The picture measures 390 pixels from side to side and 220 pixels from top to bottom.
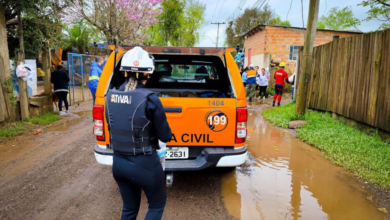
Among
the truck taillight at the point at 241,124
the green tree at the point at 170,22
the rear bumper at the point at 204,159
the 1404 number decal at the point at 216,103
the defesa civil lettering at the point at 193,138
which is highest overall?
the green tree at the point at 170,22

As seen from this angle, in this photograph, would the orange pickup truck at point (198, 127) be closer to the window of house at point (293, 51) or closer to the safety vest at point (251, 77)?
the safety vest at point (251, 77)

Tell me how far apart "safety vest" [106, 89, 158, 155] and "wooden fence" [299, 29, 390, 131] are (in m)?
5.35

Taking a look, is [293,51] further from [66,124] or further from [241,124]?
[241,124]

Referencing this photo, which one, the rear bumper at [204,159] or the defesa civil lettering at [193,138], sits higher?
the defesa civil lettering at [193,138]

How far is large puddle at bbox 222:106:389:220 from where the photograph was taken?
11.1ft

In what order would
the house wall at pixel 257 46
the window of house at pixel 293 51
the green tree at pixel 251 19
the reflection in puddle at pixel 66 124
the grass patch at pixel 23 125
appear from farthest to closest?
the green tree at pixel 251 19 < the house wall at pixel 257 46 < the window of house at pixel 293 51 < the reflection in puddle at pixel 66 124 < the grass patch at pixel 23 125

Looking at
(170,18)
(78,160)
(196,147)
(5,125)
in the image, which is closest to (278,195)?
(196,147)

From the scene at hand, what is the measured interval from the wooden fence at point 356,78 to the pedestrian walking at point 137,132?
207 inches

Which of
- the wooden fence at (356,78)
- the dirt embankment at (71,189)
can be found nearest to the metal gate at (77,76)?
the dirt embankment at (71,189)

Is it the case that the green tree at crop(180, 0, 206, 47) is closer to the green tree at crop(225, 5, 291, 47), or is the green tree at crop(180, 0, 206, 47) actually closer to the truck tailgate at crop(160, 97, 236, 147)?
the green tree at crop(225, 5, 291, 47)

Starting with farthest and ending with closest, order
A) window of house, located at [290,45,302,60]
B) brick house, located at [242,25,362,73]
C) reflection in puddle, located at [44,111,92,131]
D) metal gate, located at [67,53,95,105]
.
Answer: window of house, located at [290,45,302,60]
brick house, located at [242,25,362,73]
metal gate, located at [67,53,95,105]
reflection in puddle, located at [44,111,92,131]

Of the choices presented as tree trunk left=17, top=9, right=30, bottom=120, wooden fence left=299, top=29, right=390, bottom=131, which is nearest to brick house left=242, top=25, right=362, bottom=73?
wooden fence left=299, top=29, right=390, bottom=131

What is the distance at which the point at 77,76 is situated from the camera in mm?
12305

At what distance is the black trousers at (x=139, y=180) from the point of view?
213cm
